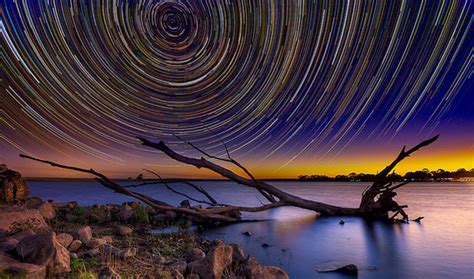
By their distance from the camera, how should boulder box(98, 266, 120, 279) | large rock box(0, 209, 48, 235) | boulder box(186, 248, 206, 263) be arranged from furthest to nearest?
large rock box(0, 209, 48, 235)
boulder box(186, 248, 206, 263)
boulder box(98, 266, 120, 279)

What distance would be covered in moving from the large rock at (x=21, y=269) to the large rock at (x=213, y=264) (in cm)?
261

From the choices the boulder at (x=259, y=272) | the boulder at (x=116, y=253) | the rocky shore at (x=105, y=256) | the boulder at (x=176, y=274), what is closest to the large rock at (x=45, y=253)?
the rocky shore at (x=105, y=256)

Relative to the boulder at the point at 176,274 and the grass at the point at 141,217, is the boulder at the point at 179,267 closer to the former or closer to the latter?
the boulder at the point at 176,274

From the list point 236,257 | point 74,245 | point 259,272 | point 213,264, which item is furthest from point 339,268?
point 74,245

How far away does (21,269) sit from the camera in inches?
227

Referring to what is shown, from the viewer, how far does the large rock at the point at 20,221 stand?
10.4 metres

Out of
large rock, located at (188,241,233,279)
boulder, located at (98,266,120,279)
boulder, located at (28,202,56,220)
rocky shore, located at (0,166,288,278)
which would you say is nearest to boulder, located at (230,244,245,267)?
rocky shore, located at (0,166,288,278)

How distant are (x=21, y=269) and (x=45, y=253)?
67 cm

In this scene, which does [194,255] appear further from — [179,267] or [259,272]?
[259,272]

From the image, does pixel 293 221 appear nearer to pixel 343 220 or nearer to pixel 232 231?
pixel 343 220

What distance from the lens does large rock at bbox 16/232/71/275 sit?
6.39 meters

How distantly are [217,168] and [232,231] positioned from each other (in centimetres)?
360

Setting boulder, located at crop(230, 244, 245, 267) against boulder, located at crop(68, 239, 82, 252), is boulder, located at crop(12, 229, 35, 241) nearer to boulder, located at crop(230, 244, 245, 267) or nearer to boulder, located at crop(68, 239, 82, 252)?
boulder, located at crop(68, 239, 82, 252)

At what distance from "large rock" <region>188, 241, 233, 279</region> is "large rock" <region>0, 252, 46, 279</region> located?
8.57 feet
